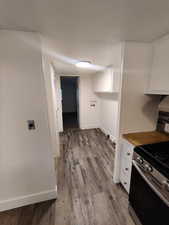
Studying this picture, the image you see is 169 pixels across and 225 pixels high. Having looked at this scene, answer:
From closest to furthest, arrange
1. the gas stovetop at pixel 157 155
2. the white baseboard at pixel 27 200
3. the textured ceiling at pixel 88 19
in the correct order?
the textured ceiling at pixel 88 19, the gas stovetop at pixel 157 155, the white baseboard at pixel 27 200

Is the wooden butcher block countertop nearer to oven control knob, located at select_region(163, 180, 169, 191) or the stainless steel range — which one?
the stainless steel range

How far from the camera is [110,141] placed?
3205mm

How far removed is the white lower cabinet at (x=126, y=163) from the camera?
145 cm

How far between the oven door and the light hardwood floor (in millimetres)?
239

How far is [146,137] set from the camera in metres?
1.53

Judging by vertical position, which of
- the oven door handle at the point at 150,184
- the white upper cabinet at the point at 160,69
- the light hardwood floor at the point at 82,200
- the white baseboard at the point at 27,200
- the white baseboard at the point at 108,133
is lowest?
the light hardwood floor at the point at 82,200

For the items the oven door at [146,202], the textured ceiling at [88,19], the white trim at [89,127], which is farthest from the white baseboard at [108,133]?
the textured ceiling at [88,19]

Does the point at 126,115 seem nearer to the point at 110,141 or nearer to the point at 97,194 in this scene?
the point at 97,194

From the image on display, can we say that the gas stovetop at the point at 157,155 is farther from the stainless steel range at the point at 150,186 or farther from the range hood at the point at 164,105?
the range hood at the point at 164,105

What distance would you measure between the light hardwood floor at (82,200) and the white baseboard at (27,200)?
50 millimetres

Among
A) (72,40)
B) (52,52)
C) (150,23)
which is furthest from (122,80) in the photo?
(52,52)

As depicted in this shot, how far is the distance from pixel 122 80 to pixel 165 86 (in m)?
0.51

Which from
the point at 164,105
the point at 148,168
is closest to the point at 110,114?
the point at 164,105

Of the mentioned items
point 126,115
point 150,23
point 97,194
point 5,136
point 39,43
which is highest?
point 150,23
